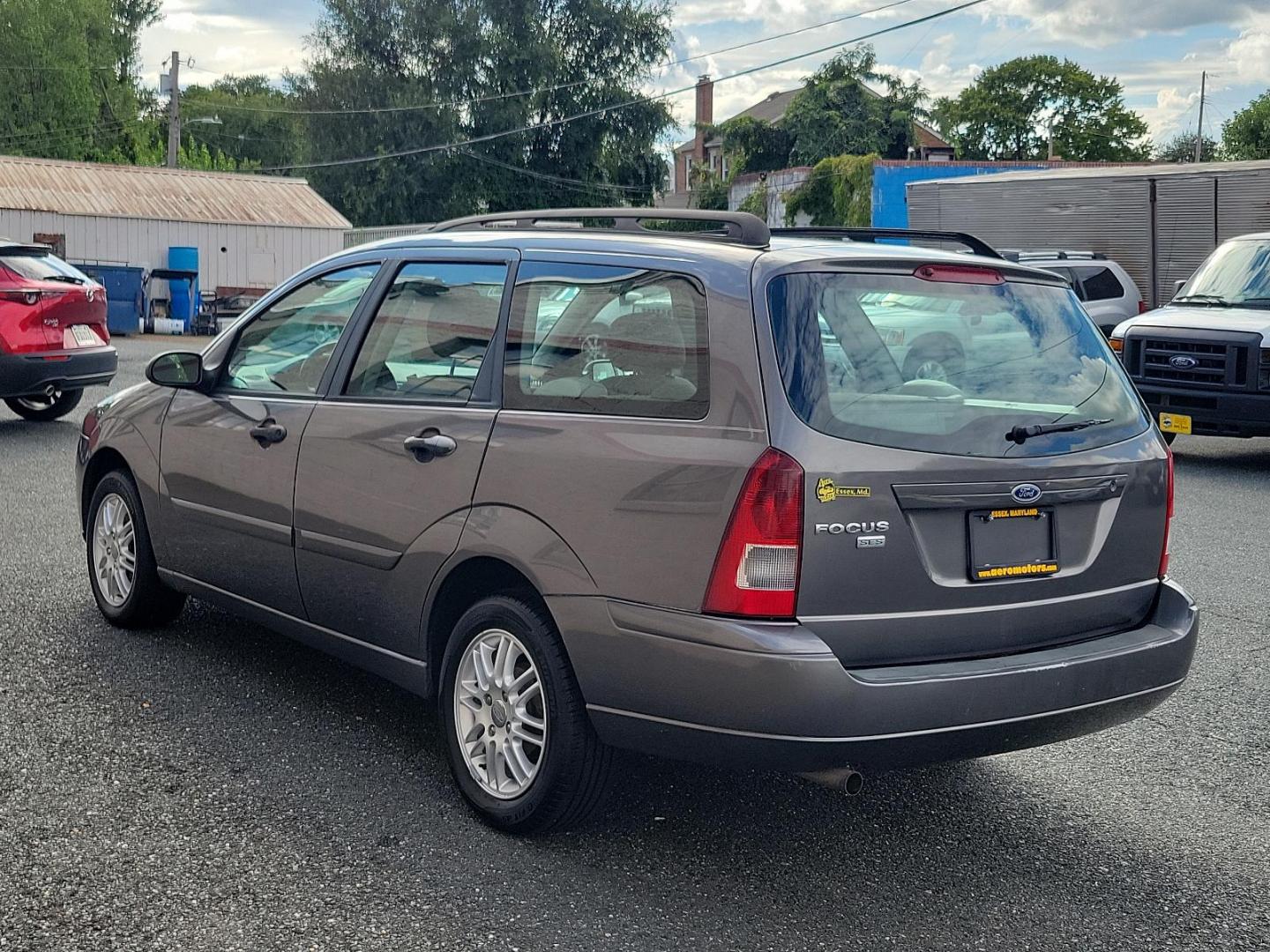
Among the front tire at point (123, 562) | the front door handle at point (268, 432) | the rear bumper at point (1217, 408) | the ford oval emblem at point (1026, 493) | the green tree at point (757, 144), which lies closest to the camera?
the ford oval emblem at point (1026, 493)

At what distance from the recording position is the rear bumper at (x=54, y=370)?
42.5 feet

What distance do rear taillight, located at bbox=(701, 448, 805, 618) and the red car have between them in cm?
1111

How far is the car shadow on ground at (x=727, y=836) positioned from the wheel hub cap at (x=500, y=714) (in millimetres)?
173

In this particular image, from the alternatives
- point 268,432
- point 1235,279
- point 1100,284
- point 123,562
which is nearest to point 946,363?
point 268,432

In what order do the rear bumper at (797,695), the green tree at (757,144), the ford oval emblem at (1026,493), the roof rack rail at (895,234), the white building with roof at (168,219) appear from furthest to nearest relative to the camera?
the green tree at (757,144) < the white building with roof at (168,219) < the roof rack rail at (895,234) < the ford oval emblem at (1026,493) < the rear bumper at (797,695)

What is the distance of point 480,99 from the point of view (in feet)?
199

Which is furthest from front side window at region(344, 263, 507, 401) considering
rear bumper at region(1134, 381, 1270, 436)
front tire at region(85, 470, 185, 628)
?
rear bumper at region(1134, 381, 1270, 436)

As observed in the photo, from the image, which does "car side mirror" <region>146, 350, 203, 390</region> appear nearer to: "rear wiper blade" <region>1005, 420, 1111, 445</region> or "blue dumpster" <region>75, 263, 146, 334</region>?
"rear wiper blade" <region>1005, 420, 1111, 445</region>

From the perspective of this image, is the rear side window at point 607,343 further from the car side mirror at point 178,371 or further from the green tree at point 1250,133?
the green tree at point 1250,133

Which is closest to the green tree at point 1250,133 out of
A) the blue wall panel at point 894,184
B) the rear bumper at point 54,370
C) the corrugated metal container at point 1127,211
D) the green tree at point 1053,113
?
the green tree at point 1053,113

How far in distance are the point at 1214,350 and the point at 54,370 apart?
10264mm

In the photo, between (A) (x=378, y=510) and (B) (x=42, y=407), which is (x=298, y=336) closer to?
(A) (x=378, y=510)

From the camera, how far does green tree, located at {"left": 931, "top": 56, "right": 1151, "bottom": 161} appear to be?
9000cm

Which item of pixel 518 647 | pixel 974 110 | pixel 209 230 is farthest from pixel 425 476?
pixel 974 110
